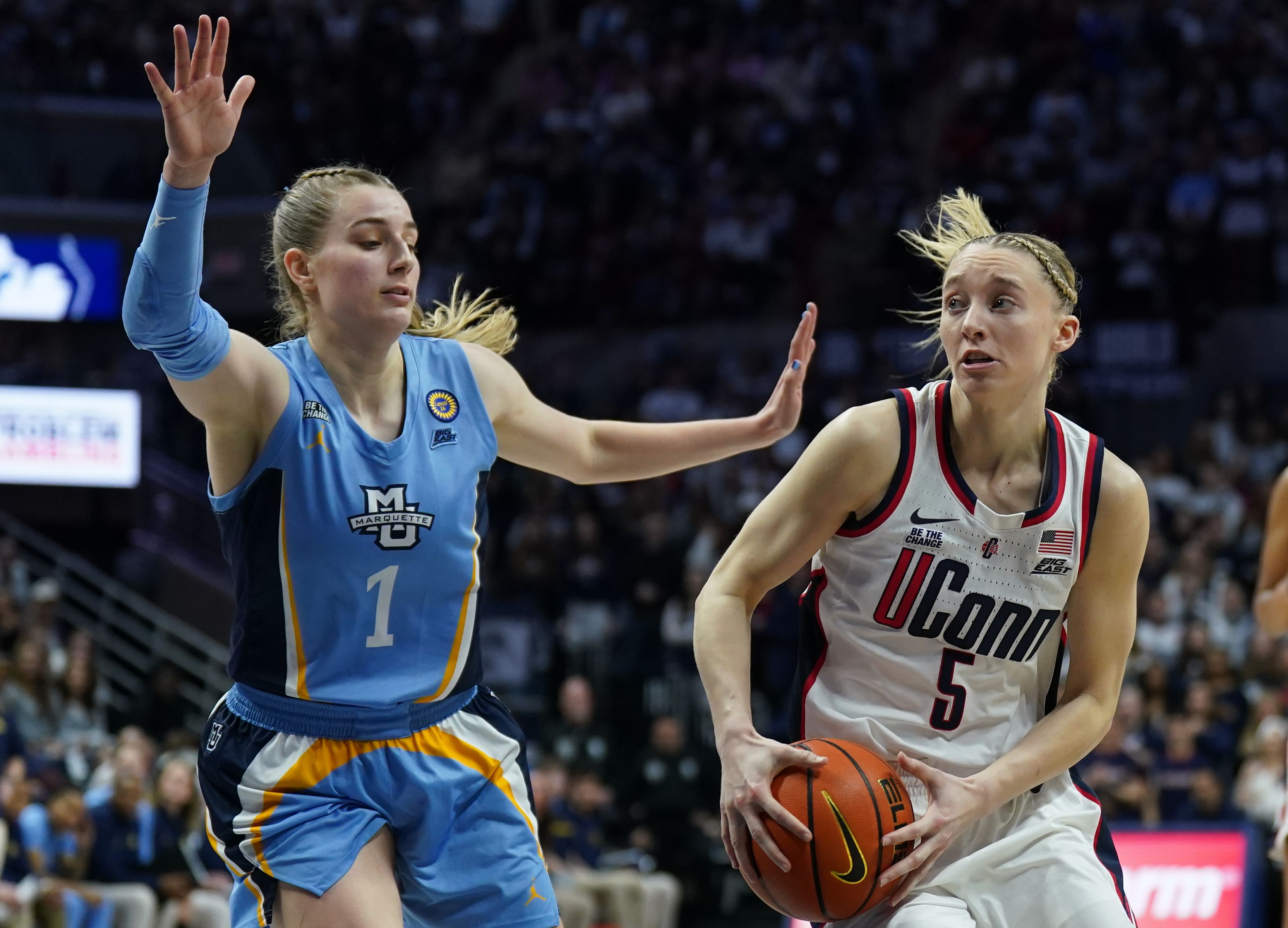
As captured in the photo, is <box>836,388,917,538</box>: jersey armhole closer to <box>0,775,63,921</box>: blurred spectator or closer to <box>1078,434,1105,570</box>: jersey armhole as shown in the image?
<box>1078,434,1105,570</box>: jersey armhole

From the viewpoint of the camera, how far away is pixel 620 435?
4.05 m

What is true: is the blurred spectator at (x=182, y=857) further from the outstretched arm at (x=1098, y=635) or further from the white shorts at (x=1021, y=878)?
the outstretched arm at (x=1098, y=635)

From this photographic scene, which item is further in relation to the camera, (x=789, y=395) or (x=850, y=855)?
(x=789, y=395)

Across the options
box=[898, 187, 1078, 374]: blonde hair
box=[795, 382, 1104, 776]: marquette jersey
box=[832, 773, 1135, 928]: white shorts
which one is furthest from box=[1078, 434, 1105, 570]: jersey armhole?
box=[832, 773, 1135, 928]: white shorts

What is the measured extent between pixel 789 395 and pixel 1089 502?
87 cm

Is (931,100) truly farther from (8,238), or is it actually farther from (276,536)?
(276,536)

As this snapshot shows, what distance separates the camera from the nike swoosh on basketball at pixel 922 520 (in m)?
3.48

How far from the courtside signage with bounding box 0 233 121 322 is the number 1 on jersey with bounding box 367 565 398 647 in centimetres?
1407

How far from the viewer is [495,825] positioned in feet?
11.5

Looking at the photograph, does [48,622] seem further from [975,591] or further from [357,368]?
[975,591]

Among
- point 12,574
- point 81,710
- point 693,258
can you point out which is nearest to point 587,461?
point 81,710

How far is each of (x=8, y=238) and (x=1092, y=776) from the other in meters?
11.9

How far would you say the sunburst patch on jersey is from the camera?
365 centimetres

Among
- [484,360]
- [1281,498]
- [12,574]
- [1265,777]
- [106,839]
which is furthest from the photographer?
[12,574]
